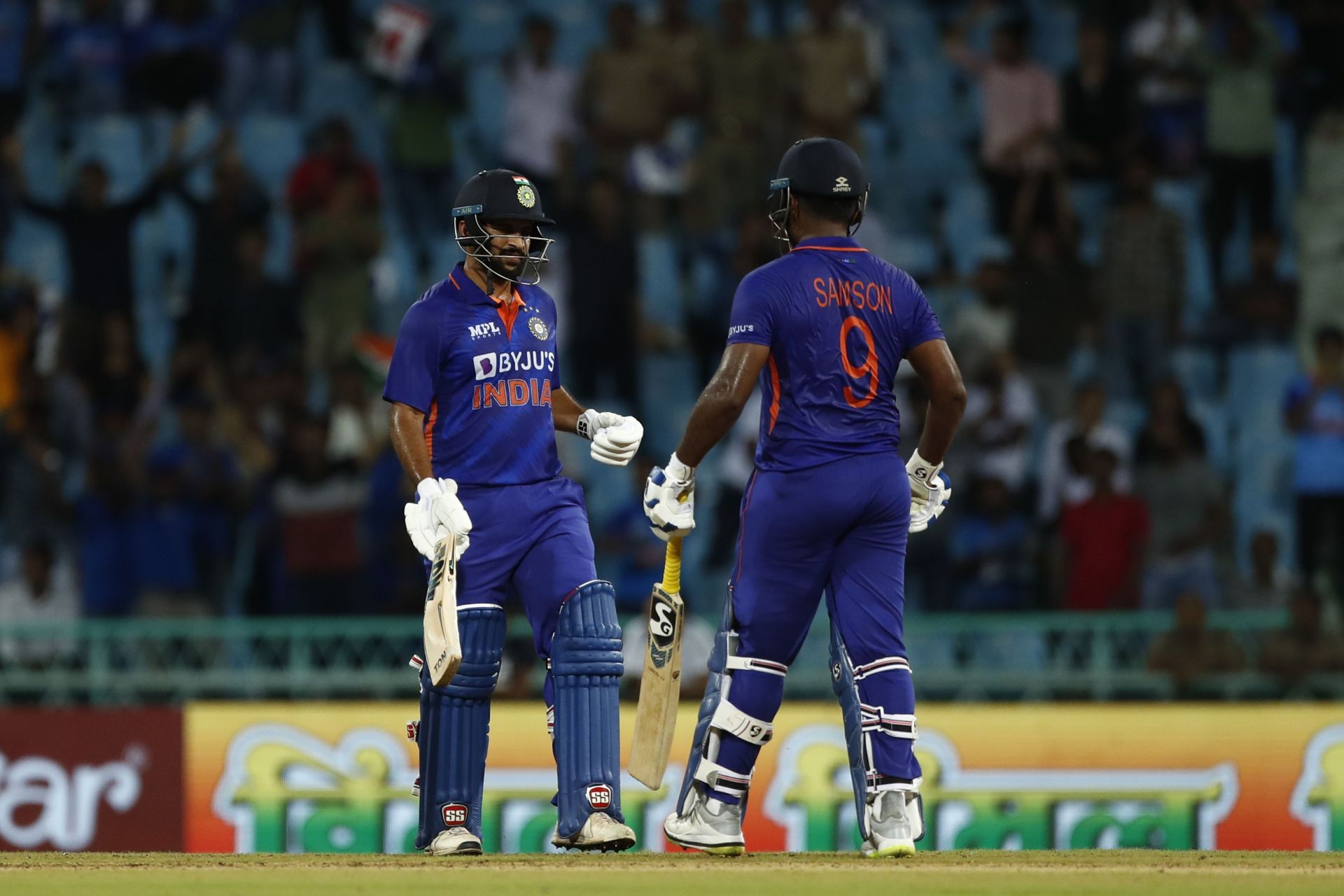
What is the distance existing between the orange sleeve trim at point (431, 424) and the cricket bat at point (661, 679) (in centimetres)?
92

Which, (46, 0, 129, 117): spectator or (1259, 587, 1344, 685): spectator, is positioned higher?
(46, 0, 129, 117): spectator

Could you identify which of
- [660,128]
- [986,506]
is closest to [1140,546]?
[986,506]

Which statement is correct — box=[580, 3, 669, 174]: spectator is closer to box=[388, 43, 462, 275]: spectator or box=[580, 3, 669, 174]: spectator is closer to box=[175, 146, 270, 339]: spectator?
box=[388, 43, 462, 275]: spectator

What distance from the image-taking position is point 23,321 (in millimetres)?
15016

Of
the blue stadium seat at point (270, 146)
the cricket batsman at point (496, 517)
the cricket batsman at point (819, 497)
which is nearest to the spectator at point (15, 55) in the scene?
the blue stadium seat at point (270, 146)

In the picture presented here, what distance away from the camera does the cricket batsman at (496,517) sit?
24.4 ft

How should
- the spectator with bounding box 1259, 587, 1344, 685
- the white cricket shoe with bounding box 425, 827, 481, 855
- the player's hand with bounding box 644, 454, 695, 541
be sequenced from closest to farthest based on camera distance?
the player's hand with bounding box 644, 454, 695, 541, the white cricket shoe with bounding box 425, 827, 481, 855, the spectator with bounding box 1259, 587, 1344, 685

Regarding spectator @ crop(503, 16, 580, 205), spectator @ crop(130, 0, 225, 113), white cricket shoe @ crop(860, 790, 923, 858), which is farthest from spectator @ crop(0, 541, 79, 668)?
white cricket shoe @ crop(860, 790, 923, 858)

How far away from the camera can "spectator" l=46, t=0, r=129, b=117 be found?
661 inches

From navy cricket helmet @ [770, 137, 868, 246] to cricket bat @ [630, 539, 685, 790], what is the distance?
50.4 inches

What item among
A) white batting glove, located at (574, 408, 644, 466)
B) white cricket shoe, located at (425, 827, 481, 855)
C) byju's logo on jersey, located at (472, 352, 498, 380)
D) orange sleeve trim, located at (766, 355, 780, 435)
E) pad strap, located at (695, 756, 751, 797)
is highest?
byju's logo on jersey, located at (472, 352, 498, 380)

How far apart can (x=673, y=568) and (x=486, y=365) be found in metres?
0.99

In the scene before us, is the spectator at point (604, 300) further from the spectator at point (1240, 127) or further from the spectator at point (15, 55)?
the spectator at point (15, 55)

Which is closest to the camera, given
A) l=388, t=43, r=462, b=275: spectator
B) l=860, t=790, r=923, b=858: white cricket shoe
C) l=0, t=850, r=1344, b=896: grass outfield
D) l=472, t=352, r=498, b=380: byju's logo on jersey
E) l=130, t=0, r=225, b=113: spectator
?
l=0, t=850, r=1344, b=896: grass outfield
